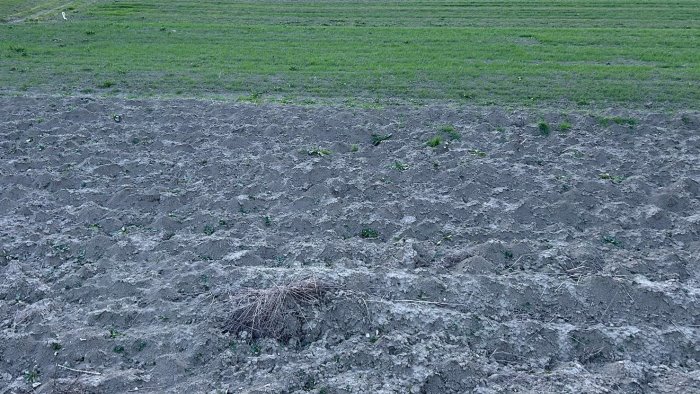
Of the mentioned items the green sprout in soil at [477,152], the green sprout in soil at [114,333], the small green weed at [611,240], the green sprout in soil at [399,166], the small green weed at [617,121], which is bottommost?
the small green weed at [611,240]

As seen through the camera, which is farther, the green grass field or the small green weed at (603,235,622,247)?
the green grass field

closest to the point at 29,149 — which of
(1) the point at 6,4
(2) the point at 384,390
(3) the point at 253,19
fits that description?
(2) the point at 384,390

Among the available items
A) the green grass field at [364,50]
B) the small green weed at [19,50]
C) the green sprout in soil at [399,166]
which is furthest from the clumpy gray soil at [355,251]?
the small green weed at [19,50]

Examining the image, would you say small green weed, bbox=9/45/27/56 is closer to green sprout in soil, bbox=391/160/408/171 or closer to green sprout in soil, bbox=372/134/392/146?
green sprout in soil, bbox=372/134/392/146

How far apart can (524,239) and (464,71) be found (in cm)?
702

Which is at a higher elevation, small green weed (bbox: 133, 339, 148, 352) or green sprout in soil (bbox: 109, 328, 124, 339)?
green sprout in soil (bbox: 109, 328, 124, 339)

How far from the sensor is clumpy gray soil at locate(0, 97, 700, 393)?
Answer: 6035mm

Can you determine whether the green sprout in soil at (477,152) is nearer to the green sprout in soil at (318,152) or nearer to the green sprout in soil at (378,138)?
the green sprout in soil at (378,138)

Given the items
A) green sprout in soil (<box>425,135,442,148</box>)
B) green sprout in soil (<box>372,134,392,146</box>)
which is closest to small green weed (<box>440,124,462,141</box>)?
green sprout in soil (<box>425,135,442,148</box>)

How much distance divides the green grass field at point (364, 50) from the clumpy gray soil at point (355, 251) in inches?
72.7

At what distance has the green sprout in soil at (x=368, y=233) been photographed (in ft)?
26.2

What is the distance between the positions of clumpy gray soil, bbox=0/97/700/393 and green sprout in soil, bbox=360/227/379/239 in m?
0.03

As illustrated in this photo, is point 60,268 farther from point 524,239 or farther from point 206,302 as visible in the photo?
point 524,239

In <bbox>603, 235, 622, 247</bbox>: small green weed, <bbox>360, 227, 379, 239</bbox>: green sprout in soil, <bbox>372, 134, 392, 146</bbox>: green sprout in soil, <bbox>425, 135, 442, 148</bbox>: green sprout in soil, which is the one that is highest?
<bbox>372, 134, 392, 146</bbox>: green sprout in soil
